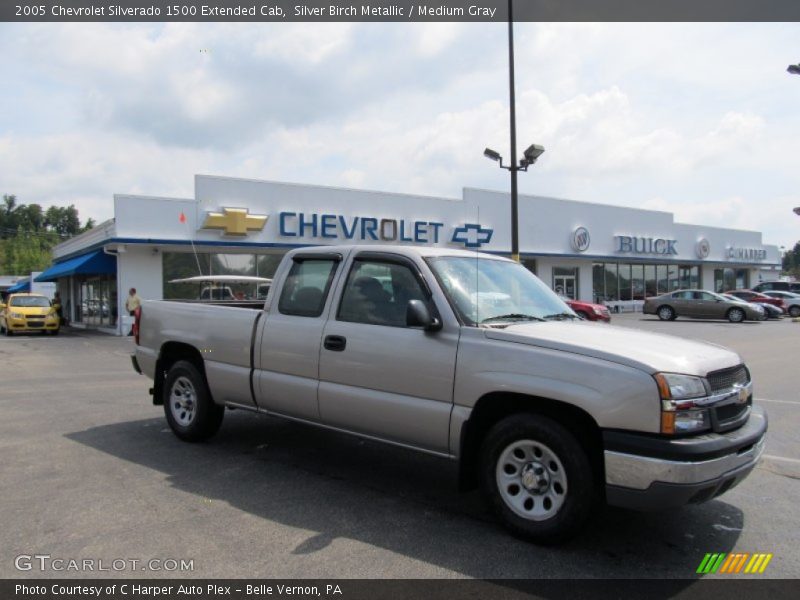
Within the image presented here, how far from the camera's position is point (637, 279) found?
129ft

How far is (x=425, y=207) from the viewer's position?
93.5ft

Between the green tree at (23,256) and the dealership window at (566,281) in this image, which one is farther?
the green tree at (23,256)

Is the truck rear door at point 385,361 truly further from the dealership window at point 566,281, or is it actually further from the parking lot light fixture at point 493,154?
the dealership window at point 566,281

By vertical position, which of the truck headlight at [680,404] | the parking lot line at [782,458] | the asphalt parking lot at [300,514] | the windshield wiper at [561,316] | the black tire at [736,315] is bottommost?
the parking lot line at [782,458]

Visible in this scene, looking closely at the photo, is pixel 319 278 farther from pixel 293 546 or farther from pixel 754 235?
pixel 754 235

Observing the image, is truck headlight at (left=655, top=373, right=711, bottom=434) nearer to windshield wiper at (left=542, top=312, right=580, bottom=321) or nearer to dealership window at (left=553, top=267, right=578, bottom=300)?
windshield wiper at (left=542, top=312, right=580, bottom=321)

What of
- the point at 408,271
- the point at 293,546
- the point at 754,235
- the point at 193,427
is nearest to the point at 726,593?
the point at 293,546

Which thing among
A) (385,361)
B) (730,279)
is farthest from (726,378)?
(730,279)

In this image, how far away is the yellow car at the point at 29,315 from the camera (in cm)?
2359

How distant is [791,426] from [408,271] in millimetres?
5473

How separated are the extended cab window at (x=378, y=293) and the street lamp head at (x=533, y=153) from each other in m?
12.9

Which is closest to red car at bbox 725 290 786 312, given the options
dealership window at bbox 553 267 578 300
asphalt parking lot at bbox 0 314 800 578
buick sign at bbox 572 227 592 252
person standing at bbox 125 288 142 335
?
buick sign at bbox 572 227 592 252

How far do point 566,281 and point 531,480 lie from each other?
33008 millimetres
